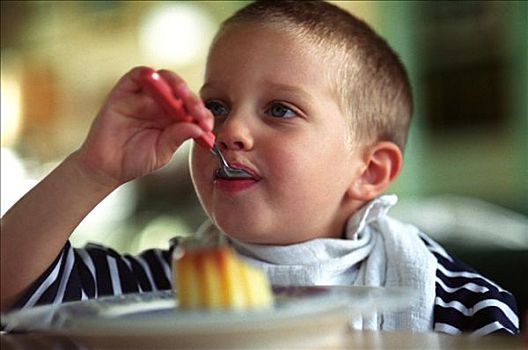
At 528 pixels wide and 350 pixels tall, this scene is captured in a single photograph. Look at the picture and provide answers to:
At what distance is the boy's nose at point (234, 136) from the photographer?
3.78ft

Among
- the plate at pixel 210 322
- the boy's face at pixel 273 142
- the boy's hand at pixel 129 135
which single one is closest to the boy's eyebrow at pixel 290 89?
the boy's face at pixel 273 142

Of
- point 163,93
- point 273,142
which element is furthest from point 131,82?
point 273,142

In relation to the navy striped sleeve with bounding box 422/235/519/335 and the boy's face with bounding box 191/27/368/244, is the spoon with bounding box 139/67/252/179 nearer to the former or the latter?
the boy's face with bounding box 191/27/368/244

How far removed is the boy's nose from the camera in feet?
3.78

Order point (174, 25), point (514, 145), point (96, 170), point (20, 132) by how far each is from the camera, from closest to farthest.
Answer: point (96, 170)
point (514, 145)
point (174, 25)
point (20, 132)

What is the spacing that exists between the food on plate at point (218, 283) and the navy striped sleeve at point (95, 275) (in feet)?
1.14

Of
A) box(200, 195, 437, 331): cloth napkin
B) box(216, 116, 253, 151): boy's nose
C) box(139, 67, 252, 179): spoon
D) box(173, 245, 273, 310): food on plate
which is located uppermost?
box(139, 67, 252, 179): spoon

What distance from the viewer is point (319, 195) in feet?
4.07

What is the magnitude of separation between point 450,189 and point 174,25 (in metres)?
1.93

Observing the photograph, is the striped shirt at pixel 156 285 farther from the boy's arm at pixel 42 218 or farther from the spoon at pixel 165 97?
the spoon at pixel 165 97

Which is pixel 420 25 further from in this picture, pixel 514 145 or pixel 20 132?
pixel 20 132

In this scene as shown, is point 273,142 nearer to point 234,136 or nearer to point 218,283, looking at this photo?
point 234,136

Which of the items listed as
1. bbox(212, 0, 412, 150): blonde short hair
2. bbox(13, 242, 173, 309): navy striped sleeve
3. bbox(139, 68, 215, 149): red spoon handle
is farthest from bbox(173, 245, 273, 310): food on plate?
bbox(212, 0, 412, 150): blonde short hair

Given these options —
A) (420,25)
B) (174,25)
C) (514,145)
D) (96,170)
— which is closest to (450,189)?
(514,145)
